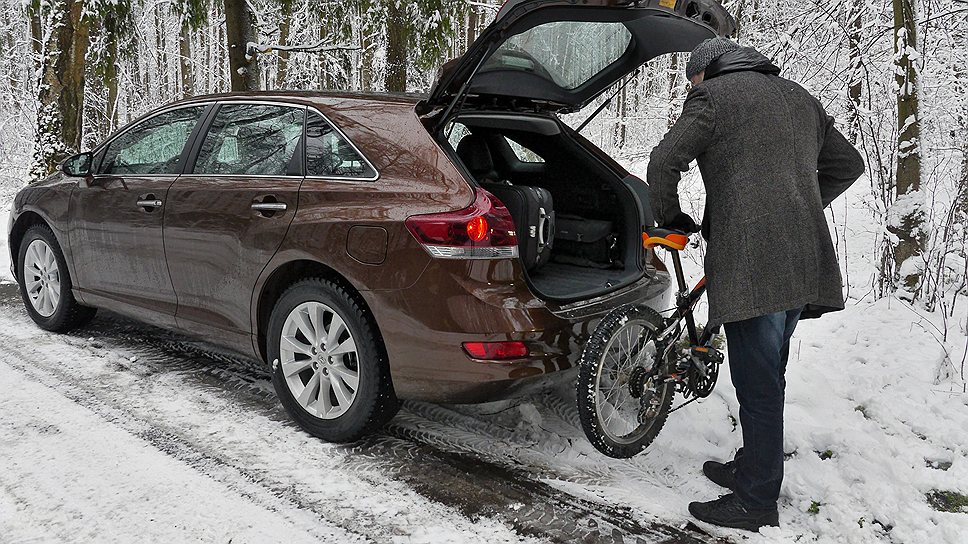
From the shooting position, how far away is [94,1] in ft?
27.8

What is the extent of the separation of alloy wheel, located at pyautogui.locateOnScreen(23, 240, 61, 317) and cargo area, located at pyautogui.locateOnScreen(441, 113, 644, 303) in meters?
3.21

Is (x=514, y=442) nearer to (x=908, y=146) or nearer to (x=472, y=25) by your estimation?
(x=908, y=146)

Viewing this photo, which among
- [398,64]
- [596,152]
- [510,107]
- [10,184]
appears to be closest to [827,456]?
[596,152]

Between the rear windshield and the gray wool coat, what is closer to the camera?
the gray wool coat

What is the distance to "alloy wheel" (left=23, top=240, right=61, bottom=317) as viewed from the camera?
17.5ft

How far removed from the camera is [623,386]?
3377mm

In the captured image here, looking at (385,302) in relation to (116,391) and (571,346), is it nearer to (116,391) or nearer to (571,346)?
(571,346)

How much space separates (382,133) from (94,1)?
6957mm

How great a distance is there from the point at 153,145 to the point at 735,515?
13.2 feet

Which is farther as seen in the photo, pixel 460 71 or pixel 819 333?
pixel 819 333

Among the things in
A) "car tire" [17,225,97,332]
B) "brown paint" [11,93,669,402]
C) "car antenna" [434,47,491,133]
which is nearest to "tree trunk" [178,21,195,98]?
"car tire" [17,225,97,332]

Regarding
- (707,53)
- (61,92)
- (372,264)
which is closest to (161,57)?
(61,92)

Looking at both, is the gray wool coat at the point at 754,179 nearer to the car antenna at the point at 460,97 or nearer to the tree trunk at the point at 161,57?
the car antenna at the point at 460,97

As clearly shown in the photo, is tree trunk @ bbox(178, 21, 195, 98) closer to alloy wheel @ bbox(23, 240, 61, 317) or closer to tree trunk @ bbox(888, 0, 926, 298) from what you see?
alloy wheel @ bbox(23, 240, 61, 317)
